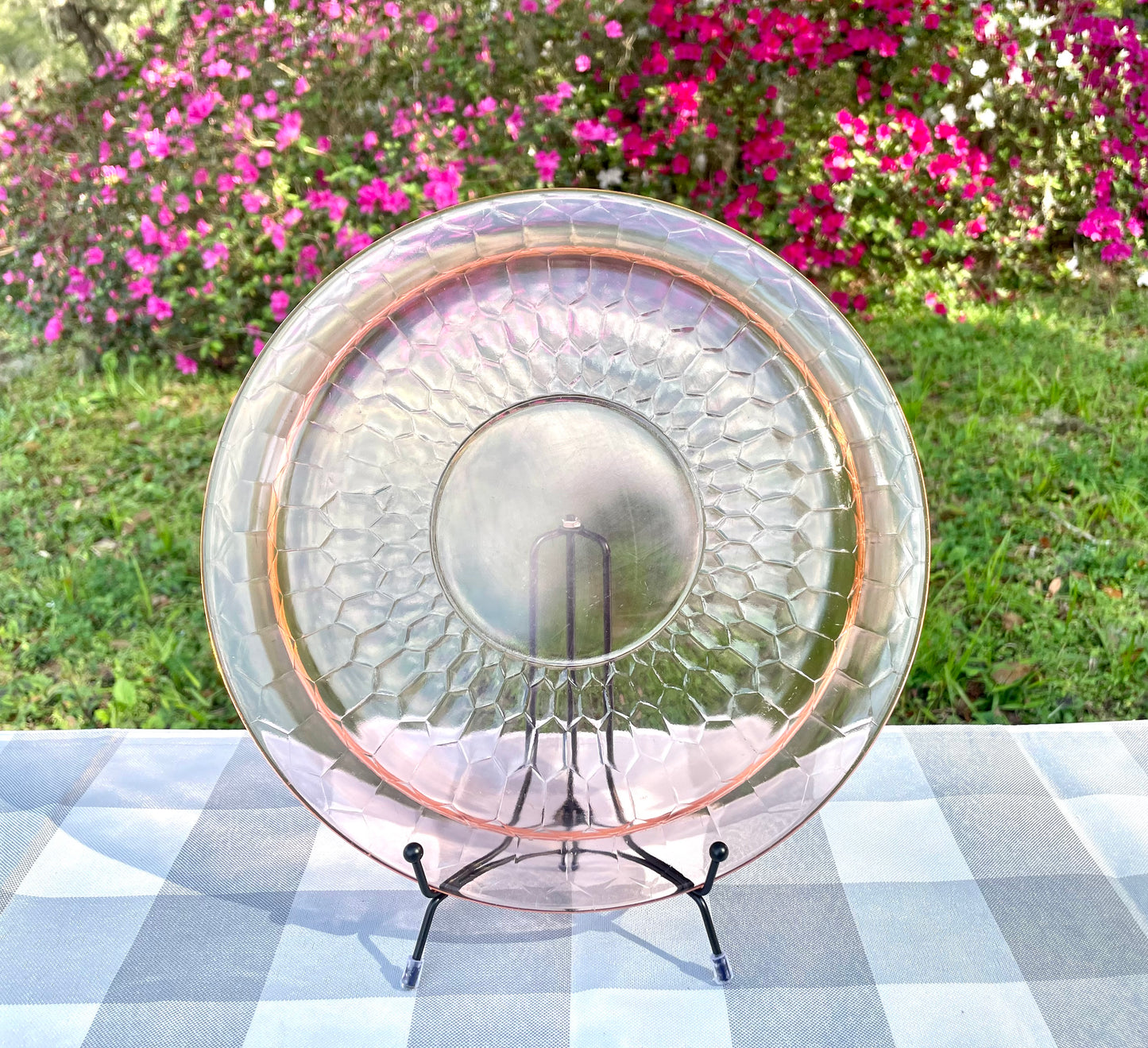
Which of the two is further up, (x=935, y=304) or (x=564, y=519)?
(x=564, y=519)

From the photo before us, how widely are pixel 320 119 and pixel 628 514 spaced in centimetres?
235

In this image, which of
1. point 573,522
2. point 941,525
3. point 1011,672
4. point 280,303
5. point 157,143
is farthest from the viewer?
point 280,303

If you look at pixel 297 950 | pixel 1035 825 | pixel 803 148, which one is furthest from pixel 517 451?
pixel 803 148

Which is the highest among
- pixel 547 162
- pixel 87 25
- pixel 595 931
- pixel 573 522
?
pixel 87 25

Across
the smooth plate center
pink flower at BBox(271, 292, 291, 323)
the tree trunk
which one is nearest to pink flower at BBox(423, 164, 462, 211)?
pink flower at BBox(271, 292, 291, 323)

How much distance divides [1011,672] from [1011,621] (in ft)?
0.51

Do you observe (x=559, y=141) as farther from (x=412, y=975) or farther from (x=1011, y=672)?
(x=412, y=975)

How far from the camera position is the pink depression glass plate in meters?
0.82

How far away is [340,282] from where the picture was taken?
830mm

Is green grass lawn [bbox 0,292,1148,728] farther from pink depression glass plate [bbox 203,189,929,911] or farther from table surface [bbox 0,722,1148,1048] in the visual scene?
pink depression glass plate [bbox 203,189,929,911]

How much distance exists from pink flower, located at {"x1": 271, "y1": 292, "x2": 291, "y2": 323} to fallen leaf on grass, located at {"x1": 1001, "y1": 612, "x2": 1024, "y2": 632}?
190cm

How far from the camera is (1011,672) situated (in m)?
1.67

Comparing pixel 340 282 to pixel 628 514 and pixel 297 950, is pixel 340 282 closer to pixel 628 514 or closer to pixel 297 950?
pixel 628 514

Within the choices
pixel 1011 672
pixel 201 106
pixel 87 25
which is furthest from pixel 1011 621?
pixel 87 25
